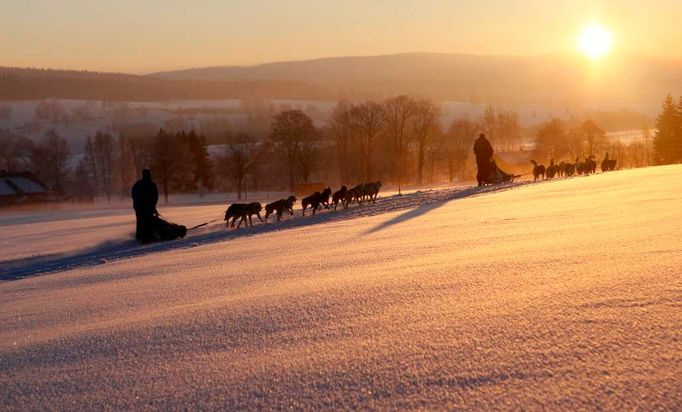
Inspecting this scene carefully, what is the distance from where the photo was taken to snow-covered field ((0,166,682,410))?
11.5 feet

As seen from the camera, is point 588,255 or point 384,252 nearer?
point 588,255

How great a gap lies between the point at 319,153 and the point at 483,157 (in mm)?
53991

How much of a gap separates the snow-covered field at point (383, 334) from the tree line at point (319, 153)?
219 feet

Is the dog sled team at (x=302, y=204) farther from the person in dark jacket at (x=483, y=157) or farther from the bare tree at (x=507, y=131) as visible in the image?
the bare tree at (x=507, y=131)

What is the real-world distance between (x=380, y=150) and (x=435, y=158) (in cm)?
986

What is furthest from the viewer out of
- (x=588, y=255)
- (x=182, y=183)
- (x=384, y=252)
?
(x=182, y=183)

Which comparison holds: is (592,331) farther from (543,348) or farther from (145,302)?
(145,302)

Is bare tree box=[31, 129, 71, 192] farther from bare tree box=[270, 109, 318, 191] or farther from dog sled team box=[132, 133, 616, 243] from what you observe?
dog sled team box=[132, 133, 616, 243]

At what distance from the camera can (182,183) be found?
252 feet

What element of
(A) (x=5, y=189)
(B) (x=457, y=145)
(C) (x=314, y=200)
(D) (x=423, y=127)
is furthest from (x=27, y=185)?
(B) (x=457, y=145)

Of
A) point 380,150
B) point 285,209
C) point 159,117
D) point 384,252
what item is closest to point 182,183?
point 380,150

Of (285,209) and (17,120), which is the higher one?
(17,120)

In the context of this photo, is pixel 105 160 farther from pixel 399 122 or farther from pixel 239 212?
pixel 239 212

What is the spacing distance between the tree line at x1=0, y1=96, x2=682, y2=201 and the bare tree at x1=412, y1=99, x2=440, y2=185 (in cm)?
14
